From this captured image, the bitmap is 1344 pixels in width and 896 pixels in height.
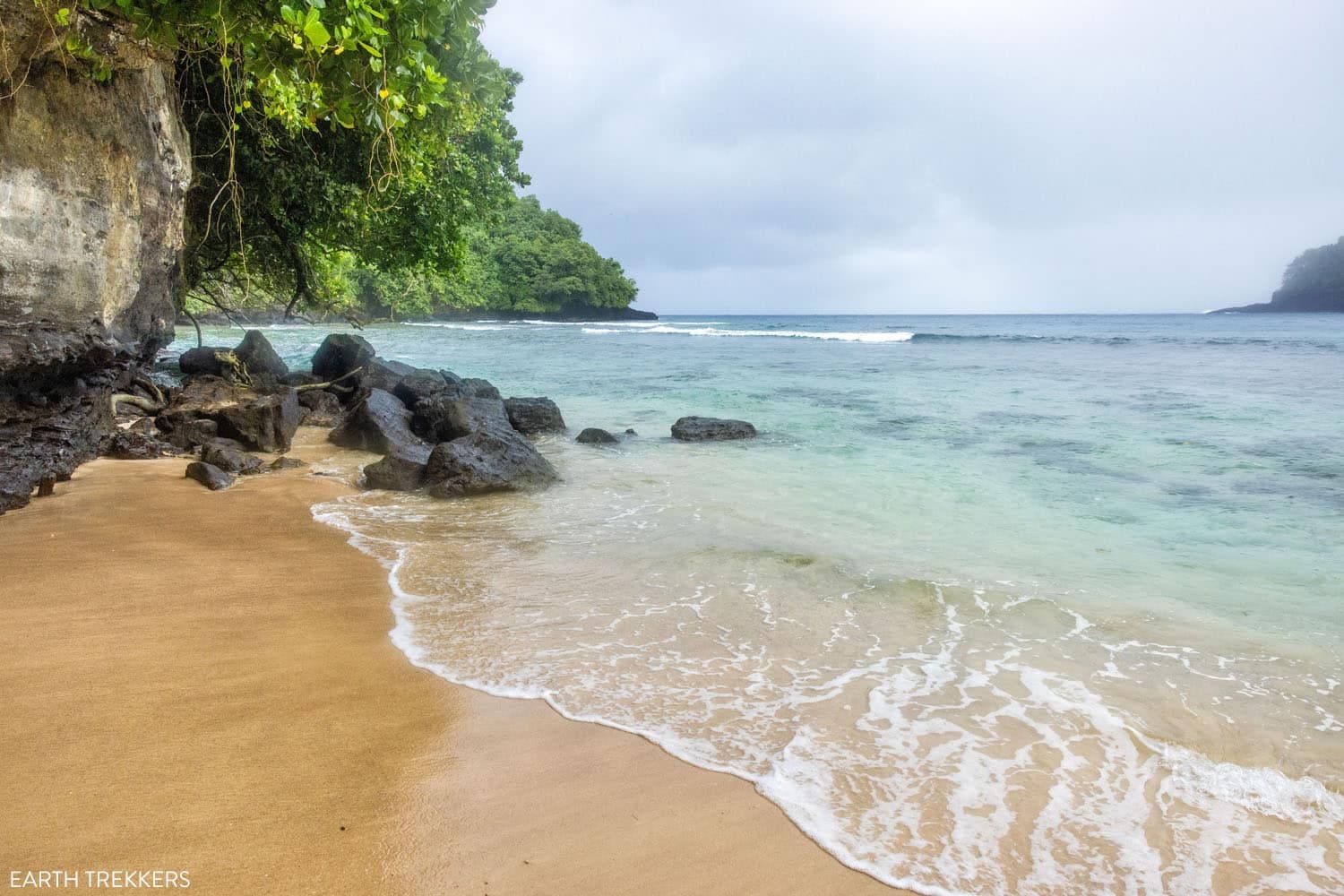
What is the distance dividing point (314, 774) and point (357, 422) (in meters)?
7.73

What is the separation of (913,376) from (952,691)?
68.1 feet

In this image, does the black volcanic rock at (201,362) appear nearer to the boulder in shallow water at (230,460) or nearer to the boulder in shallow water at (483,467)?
the boulder in shallow water at (230,460)

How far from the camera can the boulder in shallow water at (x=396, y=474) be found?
24.3 ft

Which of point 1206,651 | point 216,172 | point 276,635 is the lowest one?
point 1206,651

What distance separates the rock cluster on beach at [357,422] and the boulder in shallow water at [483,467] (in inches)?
0.4

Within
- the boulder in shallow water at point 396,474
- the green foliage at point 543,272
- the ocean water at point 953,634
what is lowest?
the ocean water at point 953,634

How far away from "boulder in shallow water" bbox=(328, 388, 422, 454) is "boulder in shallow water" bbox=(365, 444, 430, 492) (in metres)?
1.63

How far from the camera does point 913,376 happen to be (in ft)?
75.8

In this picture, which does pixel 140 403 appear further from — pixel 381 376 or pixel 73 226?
pixel 73 226

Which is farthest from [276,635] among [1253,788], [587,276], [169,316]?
[587,276]

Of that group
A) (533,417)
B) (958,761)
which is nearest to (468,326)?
(533,417)

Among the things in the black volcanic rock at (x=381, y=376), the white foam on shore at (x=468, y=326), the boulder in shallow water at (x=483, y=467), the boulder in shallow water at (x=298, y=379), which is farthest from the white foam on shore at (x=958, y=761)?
the white foam on shore at (x=468, y=326)

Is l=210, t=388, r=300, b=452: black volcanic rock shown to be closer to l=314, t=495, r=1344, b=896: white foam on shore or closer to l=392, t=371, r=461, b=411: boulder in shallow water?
l=392, t=371, r=461, b=411: boulder in shallow water

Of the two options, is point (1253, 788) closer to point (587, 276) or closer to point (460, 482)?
point (460, 482)
